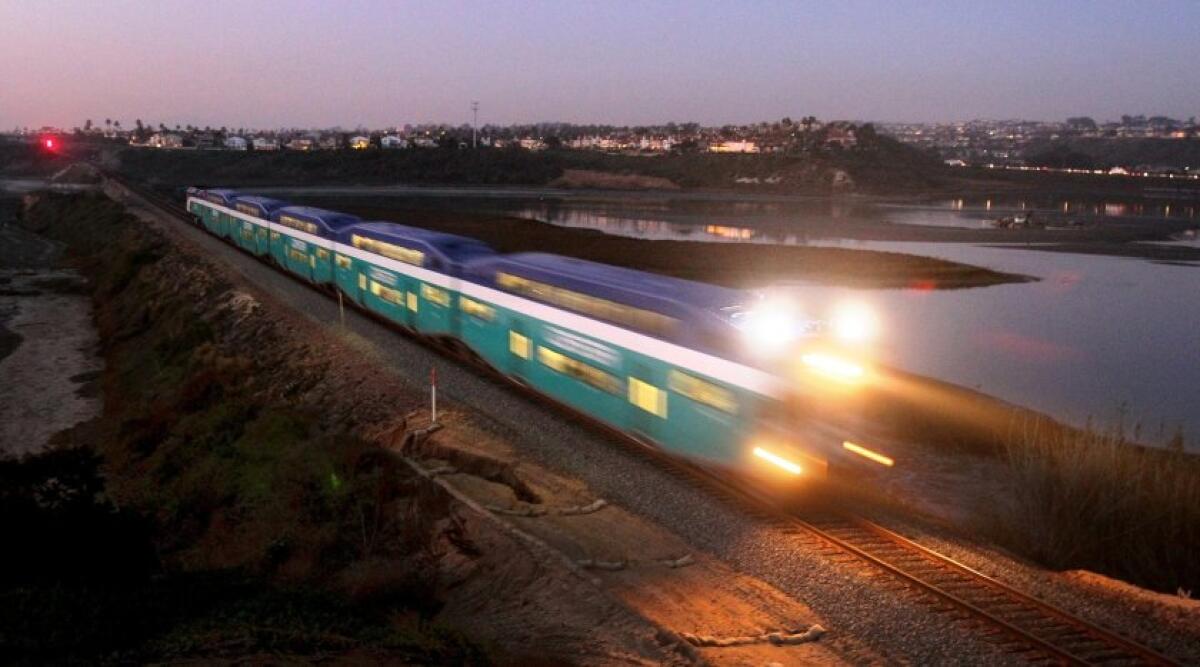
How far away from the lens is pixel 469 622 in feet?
38.1

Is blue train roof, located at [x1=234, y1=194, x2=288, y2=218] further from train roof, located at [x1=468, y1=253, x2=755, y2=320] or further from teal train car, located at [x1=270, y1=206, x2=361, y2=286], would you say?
train roof, located at [x1=468, y1=253, x2=755, y2=320]

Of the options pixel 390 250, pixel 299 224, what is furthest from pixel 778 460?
pixel 299 224

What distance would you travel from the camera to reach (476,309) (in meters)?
23.1

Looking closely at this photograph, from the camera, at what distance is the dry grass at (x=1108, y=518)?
47.1 ft

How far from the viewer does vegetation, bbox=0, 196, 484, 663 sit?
9383 millimetres

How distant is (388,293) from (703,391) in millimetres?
16953

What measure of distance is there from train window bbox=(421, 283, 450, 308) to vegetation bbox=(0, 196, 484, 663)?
402cm

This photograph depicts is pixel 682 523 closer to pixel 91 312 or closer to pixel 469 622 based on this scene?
pixel 469 622

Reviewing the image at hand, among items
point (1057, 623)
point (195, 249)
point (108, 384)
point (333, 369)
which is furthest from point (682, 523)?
point (195, 249)

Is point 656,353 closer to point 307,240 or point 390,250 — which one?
point 390,250

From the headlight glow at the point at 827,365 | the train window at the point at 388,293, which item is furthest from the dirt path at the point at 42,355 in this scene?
the headlight glow at the point at 827,365

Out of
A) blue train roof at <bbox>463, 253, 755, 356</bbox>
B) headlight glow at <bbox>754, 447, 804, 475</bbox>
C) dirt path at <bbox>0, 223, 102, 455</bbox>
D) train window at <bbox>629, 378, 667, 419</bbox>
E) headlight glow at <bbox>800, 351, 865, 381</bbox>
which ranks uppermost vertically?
blue train roof at <bbox>463, 253, 755, 356</bbox>

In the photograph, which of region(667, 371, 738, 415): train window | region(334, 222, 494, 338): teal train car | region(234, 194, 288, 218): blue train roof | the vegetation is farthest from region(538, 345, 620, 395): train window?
region(234, 194, 288, 218): blue train roof

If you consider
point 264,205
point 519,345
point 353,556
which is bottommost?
point 353,556
